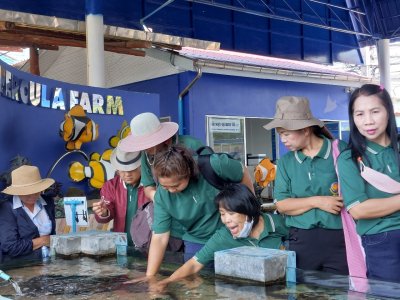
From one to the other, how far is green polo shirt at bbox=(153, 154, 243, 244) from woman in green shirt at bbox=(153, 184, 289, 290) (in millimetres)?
122

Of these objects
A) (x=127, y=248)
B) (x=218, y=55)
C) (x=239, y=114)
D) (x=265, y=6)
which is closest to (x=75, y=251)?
(x=127, y=248)

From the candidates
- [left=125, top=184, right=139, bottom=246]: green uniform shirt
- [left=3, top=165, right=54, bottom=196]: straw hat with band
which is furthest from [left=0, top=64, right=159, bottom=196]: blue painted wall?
[left=125, top=184, right=139, bottom=246]: green uniform shirt

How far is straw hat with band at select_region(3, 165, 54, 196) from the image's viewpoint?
3822 millimetres

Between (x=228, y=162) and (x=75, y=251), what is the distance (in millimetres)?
1354

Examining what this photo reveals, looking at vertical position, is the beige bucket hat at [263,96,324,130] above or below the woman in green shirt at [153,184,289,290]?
above

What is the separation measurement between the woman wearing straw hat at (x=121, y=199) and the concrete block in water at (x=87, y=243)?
0.29 meters

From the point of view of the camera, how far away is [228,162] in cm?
302

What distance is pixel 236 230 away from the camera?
2.85m

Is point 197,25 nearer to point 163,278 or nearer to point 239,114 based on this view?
point 239,114

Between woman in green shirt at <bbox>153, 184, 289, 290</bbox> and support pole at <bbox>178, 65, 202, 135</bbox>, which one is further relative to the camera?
support pole at <bbox>178, 65, 202, 135</bbox>

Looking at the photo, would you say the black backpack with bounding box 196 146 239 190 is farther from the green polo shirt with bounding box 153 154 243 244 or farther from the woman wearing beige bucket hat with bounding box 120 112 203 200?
the woman wearing beige bucket hat with bounding box 120 112 203 200

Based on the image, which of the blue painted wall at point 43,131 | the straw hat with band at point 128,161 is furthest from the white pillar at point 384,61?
the straw hat with band at point 128,161

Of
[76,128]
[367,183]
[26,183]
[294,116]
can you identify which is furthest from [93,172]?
[367,183]

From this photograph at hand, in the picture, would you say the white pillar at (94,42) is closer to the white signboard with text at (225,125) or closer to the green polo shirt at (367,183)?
the white signboard with text at (225,125)
